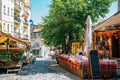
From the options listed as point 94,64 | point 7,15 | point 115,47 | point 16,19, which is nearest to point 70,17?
point 115,47

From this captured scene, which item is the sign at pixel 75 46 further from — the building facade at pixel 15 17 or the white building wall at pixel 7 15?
the white building wall at pixel 7 15

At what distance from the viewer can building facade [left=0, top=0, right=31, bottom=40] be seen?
184 ft

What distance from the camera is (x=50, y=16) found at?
116ft

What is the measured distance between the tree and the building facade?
16.0 metres

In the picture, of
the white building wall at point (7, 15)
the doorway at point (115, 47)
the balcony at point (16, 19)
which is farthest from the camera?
the balcony at point (16, 19)

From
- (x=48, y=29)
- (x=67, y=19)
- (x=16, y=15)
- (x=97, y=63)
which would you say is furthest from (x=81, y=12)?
(x=16, y=15)

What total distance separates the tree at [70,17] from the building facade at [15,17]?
1604 cm

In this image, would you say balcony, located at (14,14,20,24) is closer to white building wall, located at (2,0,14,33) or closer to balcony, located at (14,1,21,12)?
balcony, located at (14,1,21,12)

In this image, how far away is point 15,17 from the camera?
224 ft

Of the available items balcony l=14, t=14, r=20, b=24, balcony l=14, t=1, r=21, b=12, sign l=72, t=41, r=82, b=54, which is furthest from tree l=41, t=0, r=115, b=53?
balcony l=14, t=1, r=21, b=12

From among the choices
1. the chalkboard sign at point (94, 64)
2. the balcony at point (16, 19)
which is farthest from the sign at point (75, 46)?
the balcony at point (16, 19)

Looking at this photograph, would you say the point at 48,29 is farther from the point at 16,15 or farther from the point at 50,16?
the point at 16,15

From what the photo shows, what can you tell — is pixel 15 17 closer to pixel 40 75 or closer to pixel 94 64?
pixel 40 75

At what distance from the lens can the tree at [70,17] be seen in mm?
32219
